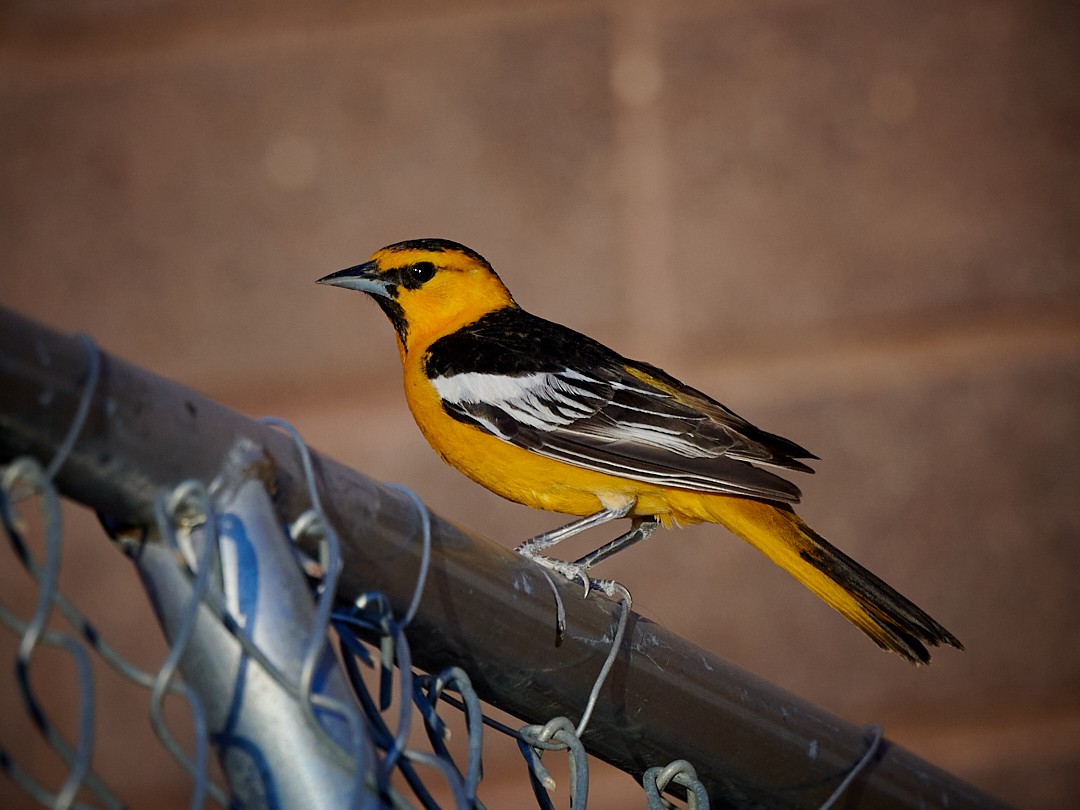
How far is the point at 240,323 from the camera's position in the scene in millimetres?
4465

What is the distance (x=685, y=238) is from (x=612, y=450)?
209cm

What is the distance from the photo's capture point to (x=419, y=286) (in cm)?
341

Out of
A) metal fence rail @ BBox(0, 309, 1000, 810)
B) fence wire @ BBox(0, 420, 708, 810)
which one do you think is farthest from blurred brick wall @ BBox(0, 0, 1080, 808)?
fence wire @ BBox(0, 420, 708, 810)

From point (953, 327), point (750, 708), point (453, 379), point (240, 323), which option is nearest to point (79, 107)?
point (240, 323)

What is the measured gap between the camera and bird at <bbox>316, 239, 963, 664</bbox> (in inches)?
91.8

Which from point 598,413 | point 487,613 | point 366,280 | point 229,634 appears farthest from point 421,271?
point 229,634

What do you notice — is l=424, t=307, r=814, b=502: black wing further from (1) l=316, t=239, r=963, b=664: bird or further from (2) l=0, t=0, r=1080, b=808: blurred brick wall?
(2) l=0, t=0, r=1080, b=808: blurred brick wall

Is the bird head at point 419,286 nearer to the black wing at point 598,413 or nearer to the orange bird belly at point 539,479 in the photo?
the black wing at point 598,413

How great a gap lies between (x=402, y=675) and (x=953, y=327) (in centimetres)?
390

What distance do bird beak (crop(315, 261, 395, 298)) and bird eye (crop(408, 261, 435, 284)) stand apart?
0.07 meters

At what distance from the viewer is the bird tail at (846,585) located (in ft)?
7.19

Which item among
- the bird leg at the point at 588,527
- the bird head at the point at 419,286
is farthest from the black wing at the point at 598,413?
the bird head at the point at 419,286

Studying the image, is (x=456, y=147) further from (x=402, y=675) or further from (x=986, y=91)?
(x=402, y=675)

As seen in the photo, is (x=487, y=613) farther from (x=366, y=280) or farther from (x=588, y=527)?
(x=366, y=280)
